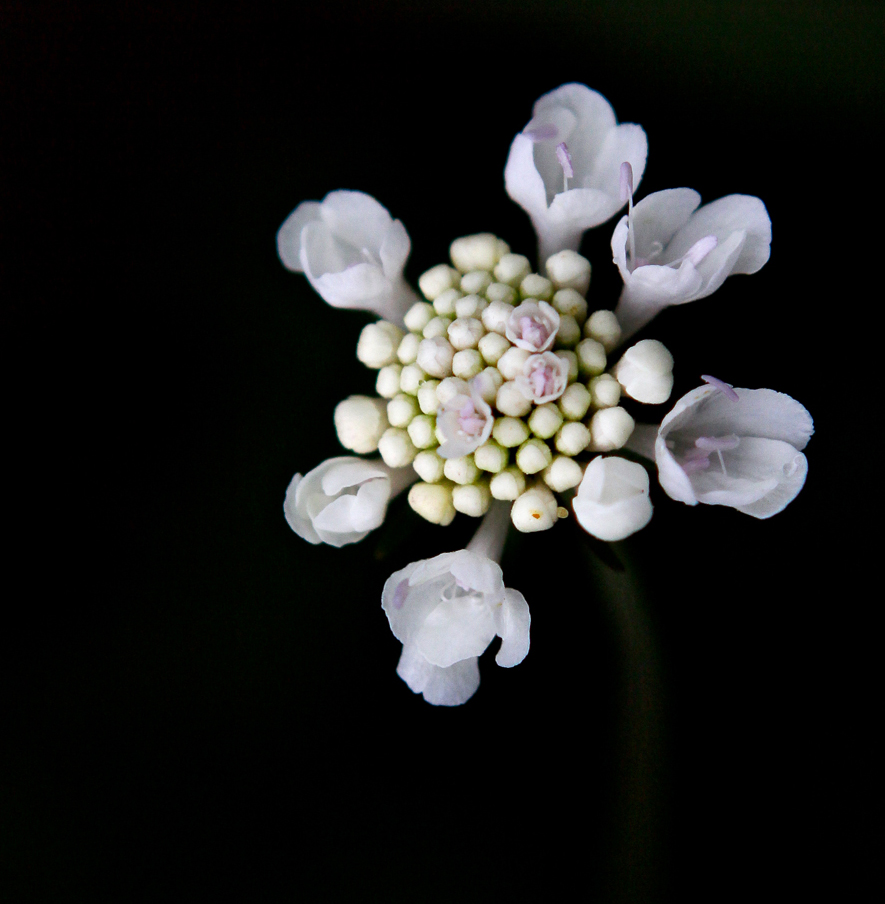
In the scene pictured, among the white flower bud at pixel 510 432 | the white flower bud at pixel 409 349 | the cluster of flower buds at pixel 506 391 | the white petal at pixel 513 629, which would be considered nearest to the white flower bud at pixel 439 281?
the cluster of flower buds at pixel 506 391

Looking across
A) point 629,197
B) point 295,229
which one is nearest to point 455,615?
point 629,197

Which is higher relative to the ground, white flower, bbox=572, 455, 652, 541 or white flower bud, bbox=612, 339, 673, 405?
white flower bud, bbox=612, 339, 673, 405

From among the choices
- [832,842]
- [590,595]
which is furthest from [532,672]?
[832,842]

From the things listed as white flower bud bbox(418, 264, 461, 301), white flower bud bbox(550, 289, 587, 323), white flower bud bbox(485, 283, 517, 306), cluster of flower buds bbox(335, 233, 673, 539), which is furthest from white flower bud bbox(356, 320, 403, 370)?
white flower bud bbox(550, 289, 587, 323)

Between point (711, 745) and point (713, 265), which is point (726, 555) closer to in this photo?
point (711, 745)

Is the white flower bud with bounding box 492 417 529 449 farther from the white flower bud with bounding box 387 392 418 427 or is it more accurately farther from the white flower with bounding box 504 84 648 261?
the white flower with bounding box 504 84 648 261

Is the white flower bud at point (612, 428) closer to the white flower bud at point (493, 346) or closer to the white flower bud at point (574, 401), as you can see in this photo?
the white flower bud at point (574, 401)
